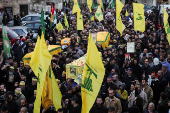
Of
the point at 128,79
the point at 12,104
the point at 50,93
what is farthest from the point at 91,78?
the point at 128,79

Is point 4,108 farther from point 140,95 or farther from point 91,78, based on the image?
point 140,95

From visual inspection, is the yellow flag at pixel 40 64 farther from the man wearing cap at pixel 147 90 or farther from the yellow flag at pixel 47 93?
the man wearing cap at pixel 147 90

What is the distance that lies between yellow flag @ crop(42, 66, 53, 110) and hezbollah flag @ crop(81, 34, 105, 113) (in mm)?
1719

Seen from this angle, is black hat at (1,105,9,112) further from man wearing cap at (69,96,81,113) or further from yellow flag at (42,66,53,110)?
man wearing cap at (69,96,81,113)

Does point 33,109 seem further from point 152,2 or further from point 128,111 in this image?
point 152,2

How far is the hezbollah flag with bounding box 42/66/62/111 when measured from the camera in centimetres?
849

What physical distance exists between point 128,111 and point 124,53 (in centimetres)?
634

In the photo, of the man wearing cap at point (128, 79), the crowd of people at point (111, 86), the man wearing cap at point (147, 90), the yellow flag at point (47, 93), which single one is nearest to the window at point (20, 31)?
Answer: the crowd of people at point (111, 86)

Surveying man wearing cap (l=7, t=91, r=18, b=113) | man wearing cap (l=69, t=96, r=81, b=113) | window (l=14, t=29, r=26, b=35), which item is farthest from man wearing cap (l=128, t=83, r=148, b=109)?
window (l=14, t=29, r=26, b=35)

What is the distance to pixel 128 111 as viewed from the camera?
8312 millimetres

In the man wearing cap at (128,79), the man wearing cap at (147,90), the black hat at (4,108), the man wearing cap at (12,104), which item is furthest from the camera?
the man wearing cap at (128,79)

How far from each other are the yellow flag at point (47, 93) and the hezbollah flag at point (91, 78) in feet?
5.64

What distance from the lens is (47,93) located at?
8812mm

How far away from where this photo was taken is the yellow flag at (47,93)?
873 centimetres
